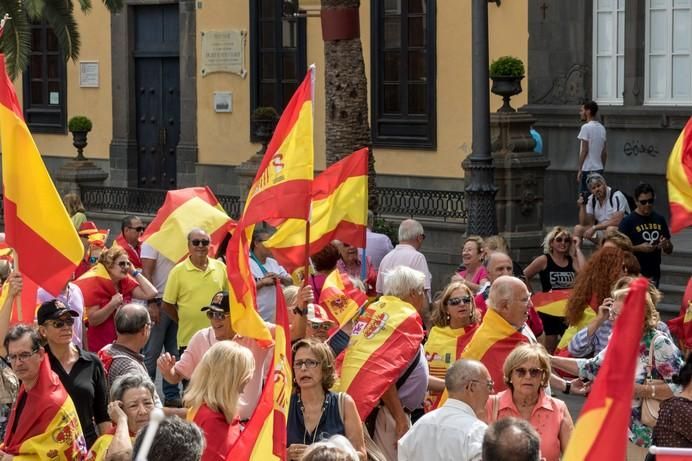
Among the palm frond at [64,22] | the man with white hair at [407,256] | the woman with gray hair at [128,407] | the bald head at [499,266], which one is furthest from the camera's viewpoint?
the palm frond at [64,22]

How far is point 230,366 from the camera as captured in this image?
756cm

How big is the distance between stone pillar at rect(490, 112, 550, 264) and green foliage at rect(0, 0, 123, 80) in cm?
666

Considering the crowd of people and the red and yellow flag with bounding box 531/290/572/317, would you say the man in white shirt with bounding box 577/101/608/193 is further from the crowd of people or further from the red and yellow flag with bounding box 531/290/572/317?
the crowd of people

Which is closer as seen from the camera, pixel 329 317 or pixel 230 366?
pixel 230 366

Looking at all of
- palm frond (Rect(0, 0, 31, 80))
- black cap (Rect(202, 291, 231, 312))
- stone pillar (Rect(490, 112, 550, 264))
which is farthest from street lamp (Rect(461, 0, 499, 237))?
palm frond (Rect(0, 0, 31, 80))

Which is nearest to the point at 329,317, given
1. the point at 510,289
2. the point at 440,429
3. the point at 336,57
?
the point at 510,289

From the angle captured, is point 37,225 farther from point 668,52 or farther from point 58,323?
point 668,52

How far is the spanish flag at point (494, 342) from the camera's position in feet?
30.0

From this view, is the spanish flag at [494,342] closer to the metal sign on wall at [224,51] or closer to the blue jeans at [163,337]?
the blue jeans at [163,337]

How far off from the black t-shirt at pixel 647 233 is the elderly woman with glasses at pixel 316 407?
6.36 m

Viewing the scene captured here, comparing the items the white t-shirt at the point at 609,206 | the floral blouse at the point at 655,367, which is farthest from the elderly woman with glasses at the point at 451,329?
the white t-shirt at the point at 609,206

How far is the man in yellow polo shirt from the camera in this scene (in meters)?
11.9

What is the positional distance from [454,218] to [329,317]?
9124mm

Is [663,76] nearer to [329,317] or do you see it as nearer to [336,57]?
[336,57]
